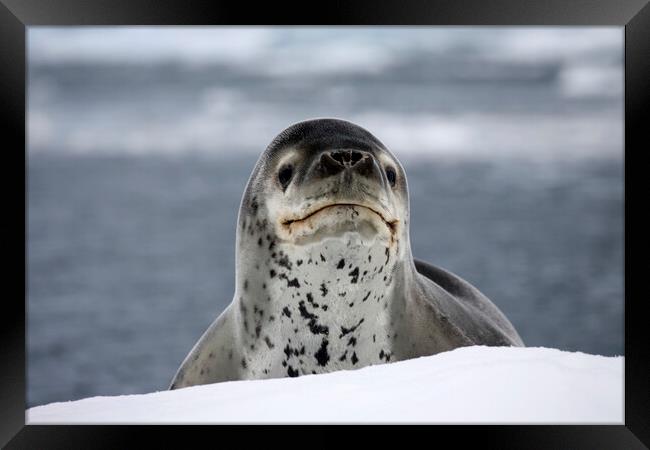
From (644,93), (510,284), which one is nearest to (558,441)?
(644,93)

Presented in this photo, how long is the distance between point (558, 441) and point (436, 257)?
22.8 meters

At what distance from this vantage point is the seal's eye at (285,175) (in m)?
3.83

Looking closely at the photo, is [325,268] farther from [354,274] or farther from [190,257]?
[190,257]

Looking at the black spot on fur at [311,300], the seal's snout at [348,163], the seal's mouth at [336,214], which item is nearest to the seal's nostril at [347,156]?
the seal's snout at [348,163]

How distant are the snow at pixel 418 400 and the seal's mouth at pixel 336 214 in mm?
583

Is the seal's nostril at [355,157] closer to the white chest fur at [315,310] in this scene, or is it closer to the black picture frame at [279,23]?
the white chest fur at [315,310]

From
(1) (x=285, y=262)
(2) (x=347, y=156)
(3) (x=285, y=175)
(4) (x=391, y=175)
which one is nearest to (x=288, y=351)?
(1) (x=285, y=262)

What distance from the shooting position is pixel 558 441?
125 inches

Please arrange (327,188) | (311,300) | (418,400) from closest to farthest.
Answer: (418,400)
(327,188)
(311,300)

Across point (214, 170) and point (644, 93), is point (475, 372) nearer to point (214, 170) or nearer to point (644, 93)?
point (644, 93)

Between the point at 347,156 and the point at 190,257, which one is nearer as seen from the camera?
the point at 347,156

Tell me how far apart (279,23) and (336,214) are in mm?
734

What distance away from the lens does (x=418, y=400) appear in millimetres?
3145

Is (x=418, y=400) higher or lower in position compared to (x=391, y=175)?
lower
